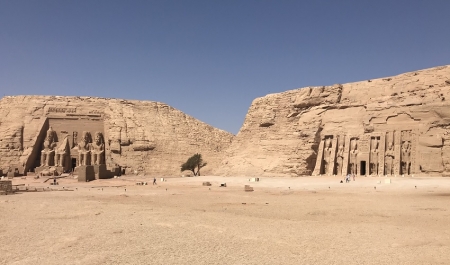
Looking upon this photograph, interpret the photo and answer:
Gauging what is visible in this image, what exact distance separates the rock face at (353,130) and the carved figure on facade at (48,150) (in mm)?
18874

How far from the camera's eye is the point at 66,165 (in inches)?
1636

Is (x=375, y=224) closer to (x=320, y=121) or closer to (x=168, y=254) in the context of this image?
(x=168, y=254)

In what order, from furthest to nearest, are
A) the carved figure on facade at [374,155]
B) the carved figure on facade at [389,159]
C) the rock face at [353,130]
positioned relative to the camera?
1. the carved figure on facade at [374,155]
2. the carved figure on facade at [389,159]
3. the rock face at [353,130]

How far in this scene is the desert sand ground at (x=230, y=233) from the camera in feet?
22.2

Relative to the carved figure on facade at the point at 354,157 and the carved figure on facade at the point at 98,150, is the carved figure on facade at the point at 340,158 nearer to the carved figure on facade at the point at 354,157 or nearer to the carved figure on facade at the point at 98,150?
the carved figure on facade at the point at 354,157

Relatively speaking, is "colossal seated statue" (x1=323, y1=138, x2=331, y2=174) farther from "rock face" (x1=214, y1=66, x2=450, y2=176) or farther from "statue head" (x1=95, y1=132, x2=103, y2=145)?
"statue head" (x1=95, y1=132, x2=103, y2=145)

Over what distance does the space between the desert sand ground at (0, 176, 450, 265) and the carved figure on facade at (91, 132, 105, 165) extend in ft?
90.9

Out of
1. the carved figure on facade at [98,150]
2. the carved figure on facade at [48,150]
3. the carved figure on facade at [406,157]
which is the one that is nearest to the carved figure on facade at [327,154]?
the carved figure on facade at [406,157]

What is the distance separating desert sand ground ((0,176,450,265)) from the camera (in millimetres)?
6773

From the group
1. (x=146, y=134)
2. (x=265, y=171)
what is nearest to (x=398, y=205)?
(x=265, y=171)

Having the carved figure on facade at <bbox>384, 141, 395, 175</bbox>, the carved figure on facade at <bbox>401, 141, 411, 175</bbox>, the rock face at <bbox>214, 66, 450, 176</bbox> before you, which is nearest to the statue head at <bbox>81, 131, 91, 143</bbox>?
the rock face at <bbox>214, 66, 450, 176</bbox>

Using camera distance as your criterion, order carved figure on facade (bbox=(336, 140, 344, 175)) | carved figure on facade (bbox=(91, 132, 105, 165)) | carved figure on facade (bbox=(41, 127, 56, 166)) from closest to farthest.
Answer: carved figure on facade (bbox=(336, 140, 344, 175)) → carved figure on facade (bbox=(41, 127, 56, 166)) → carved figure on facade (bbox=(91, 132, 105, 165))

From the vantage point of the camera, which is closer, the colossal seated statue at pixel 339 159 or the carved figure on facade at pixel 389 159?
the carved figure on facade at pixel 389 159

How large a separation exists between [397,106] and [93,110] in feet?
111
